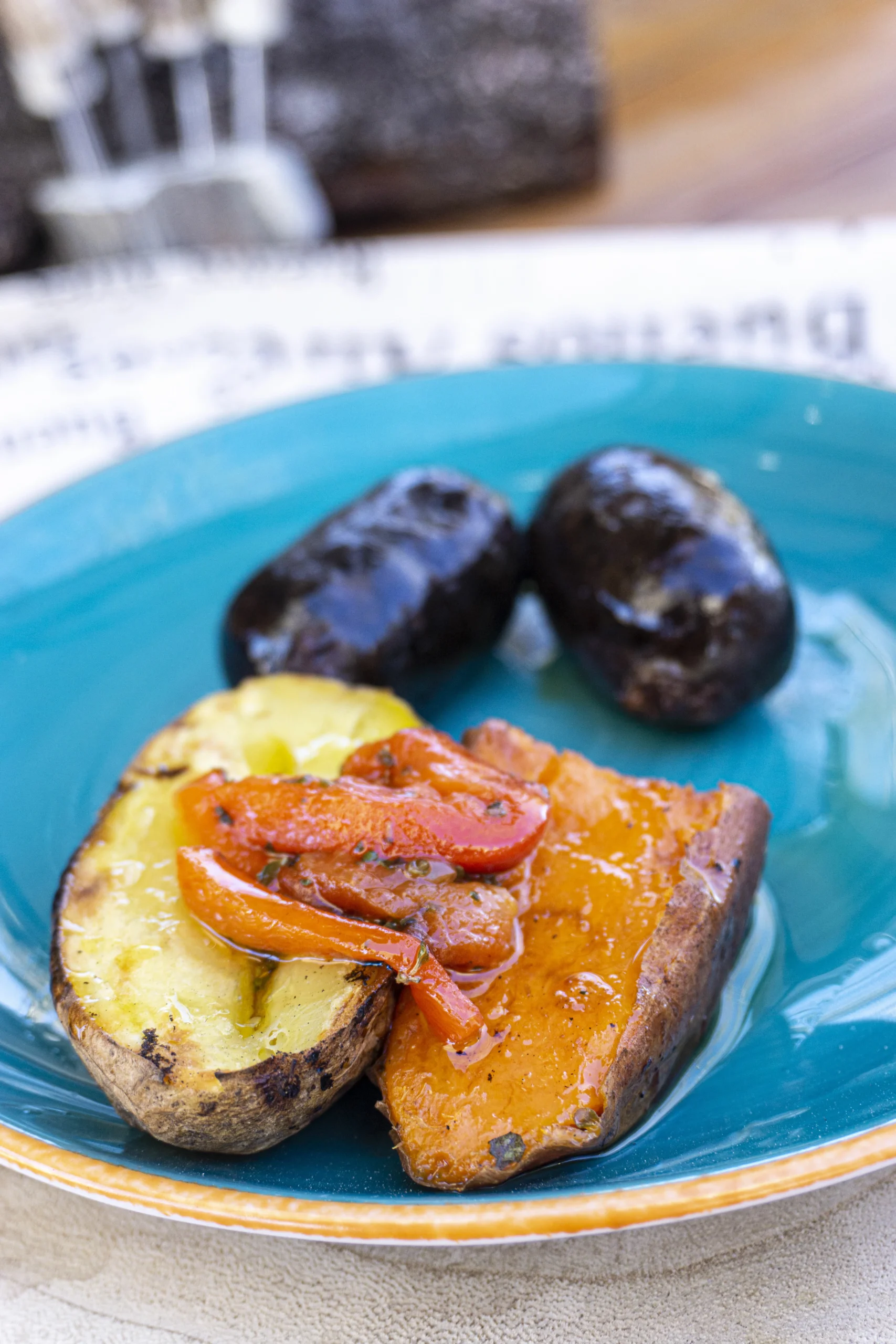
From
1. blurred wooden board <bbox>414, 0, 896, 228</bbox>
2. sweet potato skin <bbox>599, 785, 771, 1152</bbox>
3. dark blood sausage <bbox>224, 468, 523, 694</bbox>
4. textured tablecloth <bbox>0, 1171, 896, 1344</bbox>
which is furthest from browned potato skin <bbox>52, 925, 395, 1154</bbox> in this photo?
blurred wooden board <bbox>414, 0, 896, 228</bbox>

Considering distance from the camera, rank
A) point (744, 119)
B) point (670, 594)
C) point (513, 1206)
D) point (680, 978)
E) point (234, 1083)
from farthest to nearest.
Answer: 1. point (744, 119)
2. point (670, 594)
3. point (680, 978)
4. point (234, 1083)
5. point (513, 1206)

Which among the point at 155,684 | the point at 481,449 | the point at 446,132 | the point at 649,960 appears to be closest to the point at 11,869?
the point at 155,684

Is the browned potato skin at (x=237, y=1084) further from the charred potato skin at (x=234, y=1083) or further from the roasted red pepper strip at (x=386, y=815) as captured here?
the roasted red pepper strip at (x=386, y=815)

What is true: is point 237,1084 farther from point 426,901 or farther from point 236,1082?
point 426,901

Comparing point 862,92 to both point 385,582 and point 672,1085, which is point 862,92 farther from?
point 672,1085

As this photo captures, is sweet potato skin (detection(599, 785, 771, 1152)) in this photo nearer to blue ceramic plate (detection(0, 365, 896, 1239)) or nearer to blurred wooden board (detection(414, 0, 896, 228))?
blue ceramic plate (detection(0, 365, 896, 1239))

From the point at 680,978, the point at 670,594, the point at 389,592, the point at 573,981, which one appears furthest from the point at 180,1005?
the point at 670,594

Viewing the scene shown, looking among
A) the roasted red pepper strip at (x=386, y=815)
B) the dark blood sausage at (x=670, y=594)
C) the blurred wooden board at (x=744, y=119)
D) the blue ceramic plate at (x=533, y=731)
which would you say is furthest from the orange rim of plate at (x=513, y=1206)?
the blurred wooden board at (x=744, y=119)
